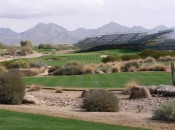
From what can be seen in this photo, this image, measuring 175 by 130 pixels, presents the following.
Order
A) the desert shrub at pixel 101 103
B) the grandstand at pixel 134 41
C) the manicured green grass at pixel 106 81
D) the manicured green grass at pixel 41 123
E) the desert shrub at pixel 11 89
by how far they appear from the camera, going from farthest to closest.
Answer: the grandstand at pixel 134 41 < the manicured green grass at pixel 106 81 < the desert shrub at pixel 11 89 < the desert shrub at pixel 101 103 < the manicured green grass at pixel 41 123

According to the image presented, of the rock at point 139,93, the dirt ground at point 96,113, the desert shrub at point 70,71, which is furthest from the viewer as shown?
the desert shrub at point 70,71

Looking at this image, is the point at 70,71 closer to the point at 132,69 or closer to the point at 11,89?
the point at 132,69

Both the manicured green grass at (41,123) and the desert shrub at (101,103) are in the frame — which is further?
the desert shrub at (101,103)

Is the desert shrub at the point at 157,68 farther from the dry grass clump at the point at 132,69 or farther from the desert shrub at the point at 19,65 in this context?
the desert shrub at the point at 19,65

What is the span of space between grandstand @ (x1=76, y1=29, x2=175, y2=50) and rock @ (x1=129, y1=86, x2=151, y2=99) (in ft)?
278

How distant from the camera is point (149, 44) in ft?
380

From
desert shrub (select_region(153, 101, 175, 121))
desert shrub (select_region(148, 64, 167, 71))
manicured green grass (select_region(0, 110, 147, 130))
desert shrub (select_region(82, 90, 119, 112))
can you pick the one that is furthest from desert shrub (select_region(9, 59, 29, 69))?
desert shrub (select_region(153, 101, 175, 121))

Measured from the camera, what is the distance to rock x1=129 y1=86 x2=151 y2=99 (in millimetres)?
25794

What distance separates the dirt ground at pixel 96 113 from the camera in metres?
16.6

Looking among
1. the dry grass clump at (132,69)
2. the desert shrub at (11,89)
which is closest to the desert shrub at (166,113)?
the desert shrub at (11,89)

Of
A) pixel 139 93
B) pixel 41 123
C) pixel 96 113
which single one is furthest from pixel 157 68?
pixel 41 123

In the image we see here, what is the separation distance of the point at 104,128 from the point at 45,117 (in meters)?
2.91

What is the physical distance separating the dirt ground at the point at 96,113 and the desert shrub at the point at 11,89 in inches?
29.6

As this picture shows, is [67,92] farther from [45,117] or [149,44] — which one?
[149,44]
